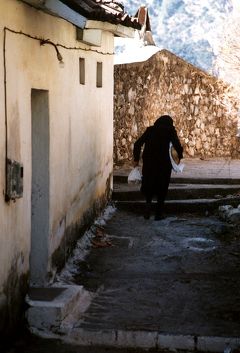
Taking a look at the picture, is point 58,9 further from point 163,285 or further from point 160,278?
point 160,278

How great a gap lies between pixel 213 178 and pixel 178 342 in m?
8.40

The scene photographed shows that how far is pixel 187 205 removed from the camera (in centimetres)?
1229

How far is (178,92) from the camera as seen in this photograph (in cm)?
1827

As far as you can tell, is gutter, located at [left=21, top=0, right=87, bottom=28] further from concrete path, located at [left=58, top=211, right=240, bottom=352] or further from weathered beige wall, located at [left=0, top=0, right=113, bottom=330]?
concrete path, located at [left=58, top=211, right=240, bottom=352]

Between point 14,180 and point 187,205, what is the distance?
7.00m

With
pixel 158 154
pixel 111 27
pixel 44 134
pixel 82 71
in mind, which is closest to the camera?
pixel 44 134

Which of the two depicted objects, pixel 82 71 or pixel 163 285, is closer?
pixel 163 285

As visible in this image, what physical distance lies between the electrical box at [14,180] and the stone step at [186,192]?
7070mm

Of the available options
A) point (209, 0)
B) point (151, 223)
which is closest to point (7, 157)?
point (151, 223)

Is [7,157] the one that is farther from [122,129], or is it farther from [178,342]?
[122,129]

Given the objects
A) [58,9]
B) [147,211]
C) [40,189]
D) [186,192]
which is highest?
[58,9]

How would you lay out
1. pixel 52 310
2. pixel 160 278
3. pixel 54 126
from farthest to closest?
pixel 160 278 → pixel 54 126 → pixel 52 310

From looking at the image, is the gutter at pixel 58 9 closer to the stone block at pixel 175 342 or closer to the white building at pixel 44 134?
the white building at pixel 44 134

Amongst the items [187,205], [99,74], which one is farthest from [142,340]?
[187,205]
